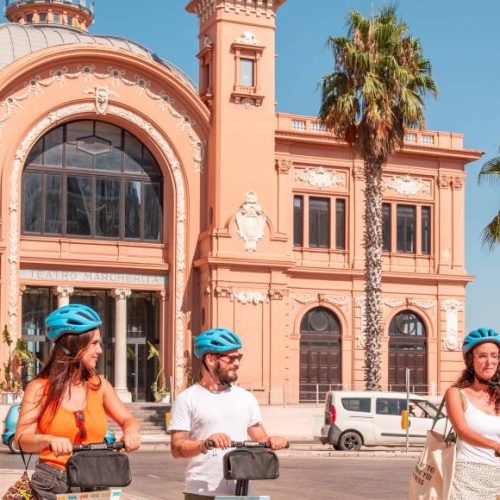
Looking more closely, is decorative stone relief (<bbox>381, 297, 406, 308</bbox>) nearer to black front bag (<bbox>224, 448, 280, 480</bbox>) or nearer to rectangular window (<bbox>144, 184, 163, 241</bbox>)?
rectangular window (<bbox>144, 184, 163, 241</bbox>)

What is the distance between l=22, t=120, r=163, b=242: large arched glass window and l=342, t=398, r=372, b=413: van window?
1438 centimetres

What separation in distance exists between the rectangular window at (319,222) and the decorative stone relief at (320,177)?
601 millimetres

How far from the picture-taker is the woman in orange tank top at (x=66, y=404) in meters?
5.79

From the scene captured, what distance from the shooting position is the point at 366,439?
29719 millimetres

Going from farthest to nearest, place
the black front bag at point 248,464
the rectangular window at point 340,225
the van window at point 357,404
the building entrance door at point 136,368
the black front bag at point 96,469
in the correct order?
the rectangular window at point 340,225 → the building entrance door at point 136,368 → the van window at point 357,404 → the black front bag at point 248,464 → the black front bag at point 96,469

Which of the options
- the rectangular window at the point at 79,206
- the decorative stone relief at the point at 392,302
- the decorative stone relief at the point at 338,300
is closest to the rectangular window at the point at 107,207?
the rectangular window at the point at 79,206

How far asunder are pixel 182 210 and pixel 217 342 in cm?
3553

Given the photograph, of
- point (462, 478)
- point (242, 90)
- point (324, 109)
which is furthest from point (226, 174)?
point (462, 478)

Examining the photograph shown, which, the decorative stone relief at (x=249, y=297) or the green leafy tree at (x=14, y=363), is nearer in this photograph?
the green leafy tree at (x=14, y=363)

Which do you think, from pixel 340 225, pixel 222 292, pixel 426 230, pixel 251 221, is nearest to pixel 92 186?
pixel 251 221

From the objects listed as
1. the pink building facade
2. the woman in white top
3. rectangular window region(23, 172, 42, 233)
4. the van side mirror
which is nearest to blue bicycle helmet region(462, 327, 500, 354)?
the woman in white top

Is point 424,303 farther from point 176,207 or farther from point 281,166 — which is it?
point 176,207

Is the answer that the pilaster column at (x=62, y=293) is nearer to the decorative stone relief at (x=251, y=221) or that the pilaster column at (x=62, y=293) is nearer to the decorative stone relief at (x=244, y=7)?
→ the decorative stone relief at (x=251, y=221)

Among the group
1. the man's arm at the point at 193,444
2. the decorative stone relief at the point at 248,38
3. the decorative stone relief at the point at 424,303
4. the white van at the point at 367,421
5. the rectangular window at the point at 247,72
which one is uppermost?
the decorative stone relief at the point at 248,38
